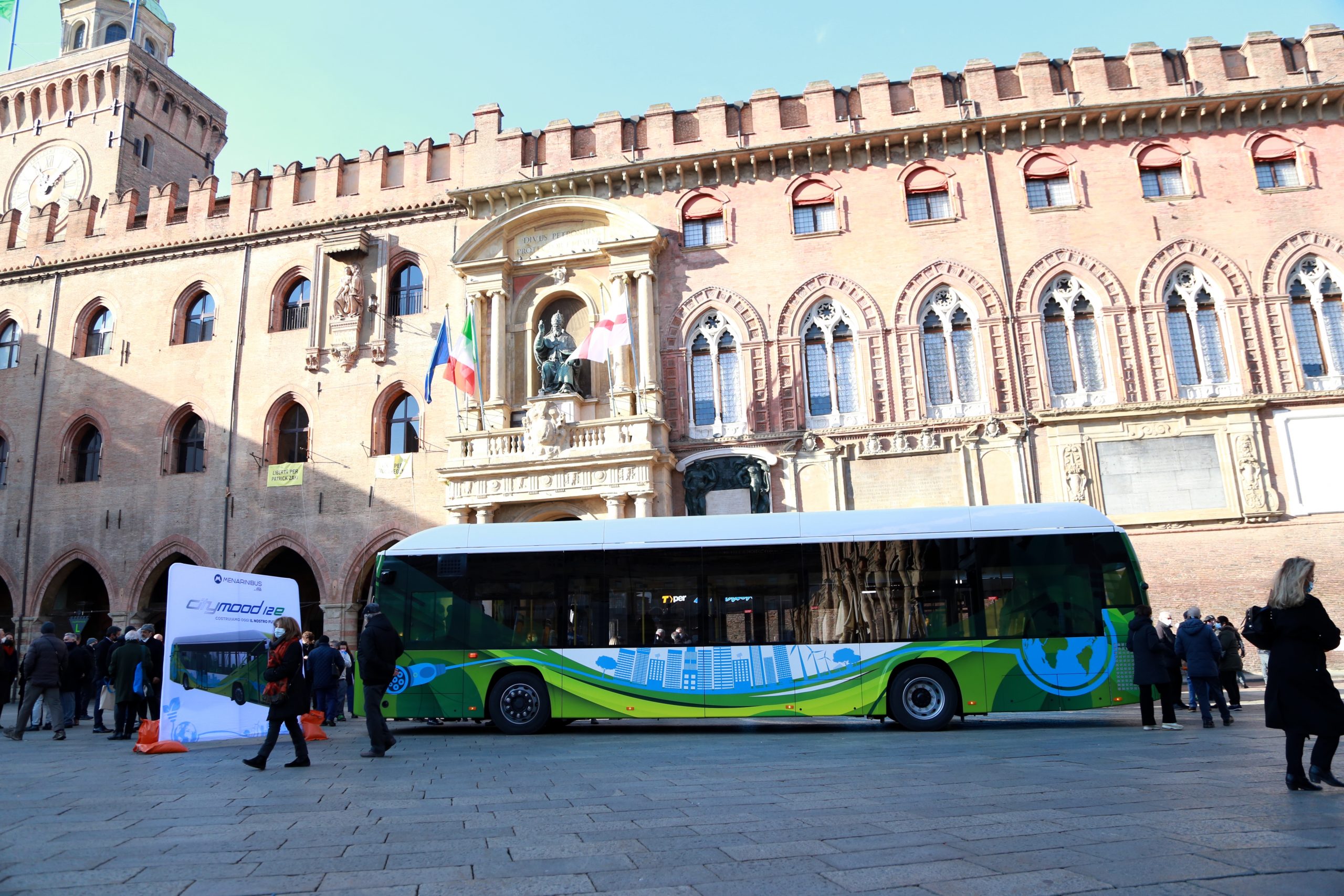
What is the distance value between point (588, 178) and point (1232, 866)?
66.3 ft

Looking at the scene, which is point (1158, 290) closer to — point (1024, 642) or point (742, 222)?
point (742, 222)

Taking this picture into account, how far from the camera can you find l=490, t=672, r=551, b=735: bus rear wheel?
12125mm

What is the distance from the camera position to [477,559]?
12.5 meters

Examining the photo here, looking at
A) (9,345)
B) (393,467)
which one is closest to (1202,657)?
(393,467)

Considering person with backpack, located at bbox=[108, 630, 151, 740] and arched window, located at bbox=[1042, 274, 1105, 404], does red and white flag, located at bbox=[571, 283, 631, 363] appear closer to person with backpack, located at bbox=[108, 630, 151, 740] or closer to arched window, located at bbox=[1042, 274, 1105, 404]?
arched window, located at bbox=[1042, 274, 1105, 404]

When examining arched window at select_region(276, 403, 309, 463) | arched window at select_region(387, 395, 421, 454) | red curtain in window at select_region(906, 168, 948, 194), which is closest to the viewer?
red curtain in window at select_region(906, 168, 948, 194)

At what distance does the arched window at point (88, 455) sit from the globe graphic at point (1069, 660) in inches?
911

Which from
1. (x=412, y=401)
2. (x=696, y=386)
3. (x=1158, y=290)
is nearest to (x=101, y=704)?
(x=412, y=401)

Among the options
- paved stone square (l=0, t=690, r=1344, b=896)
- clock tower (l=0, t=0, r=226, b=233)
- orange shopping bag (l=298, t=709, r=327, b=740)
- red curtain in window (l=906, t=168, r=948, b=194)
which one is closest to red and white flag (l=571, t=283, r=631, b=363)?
Answer: red curtain in window (l=906, t=168, r=948, b=194)

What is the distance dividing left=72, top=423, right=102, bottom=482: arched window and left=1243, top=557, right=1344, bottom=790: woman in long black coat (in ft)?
85.7

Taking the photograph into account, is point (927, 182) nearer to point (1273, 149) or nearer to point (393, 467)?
point (1273, 149)

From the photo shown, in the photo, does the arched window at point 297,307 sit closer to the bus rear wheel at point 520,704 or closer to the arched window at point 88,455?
the arched window at point 88,455

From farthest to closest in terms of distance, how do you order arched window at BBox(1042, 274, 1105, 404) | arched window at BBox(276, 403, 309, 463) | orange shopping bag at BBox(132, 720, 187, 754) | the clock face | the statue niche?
the clock face
arched window at BBox(276, 403, 309, 463)
the statue niche
arched window at BBox(1042, 274, 1105, 404)
orange shopping bag at BBox(132, 720, 187, 754)

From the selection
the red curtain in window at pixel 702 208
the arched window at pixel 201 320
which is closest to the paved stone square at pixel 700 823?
the red curtain in window at pixel 702 208
